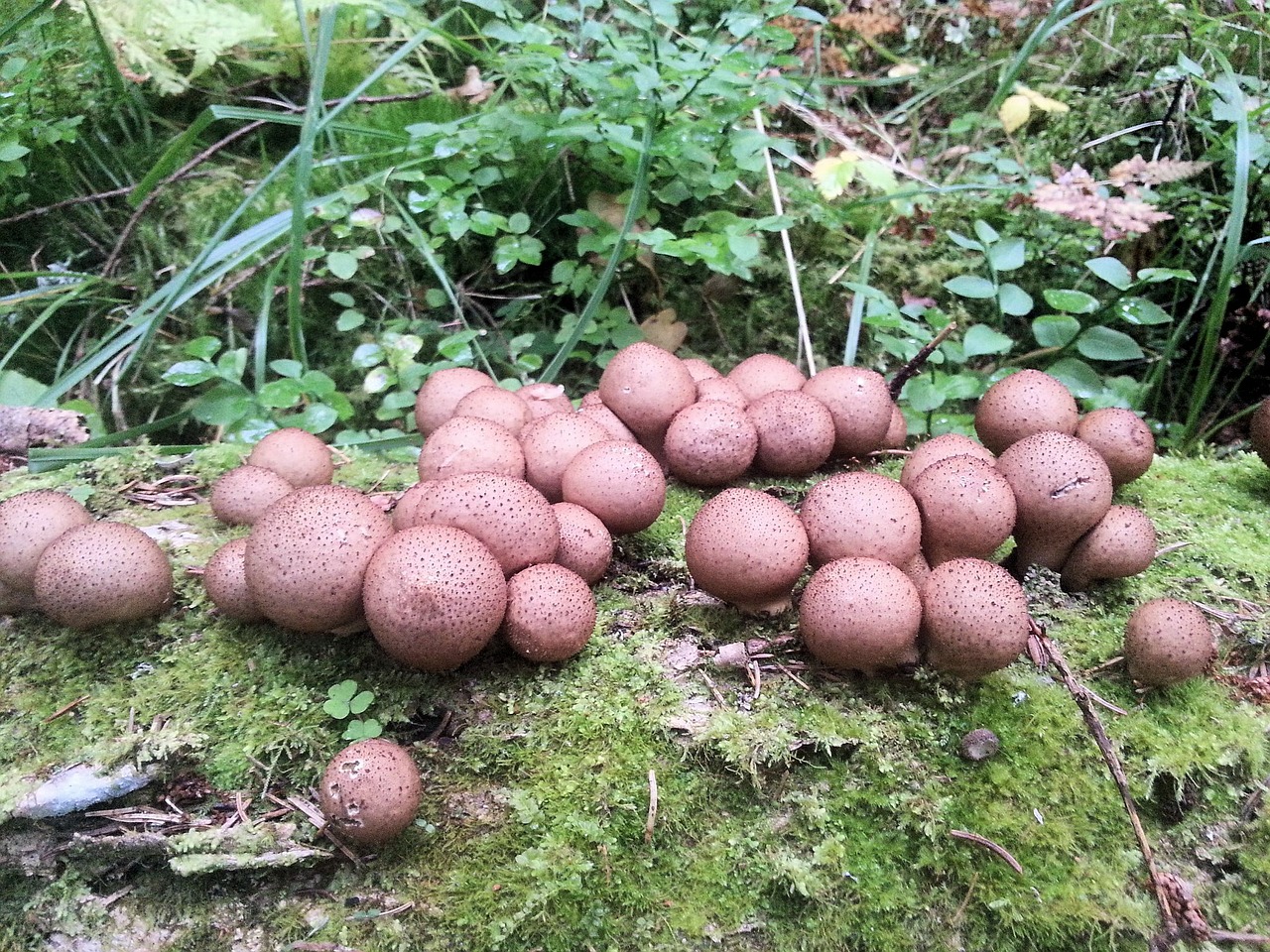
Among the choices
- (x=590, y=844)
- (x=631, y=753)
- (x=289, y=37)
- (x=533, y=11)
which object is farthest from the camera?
(x=533, y=11)

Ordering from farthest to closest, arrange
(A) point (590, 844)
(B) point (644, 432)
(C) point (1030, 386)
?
1. (B) point (644, 432)
2. (C) point (1030, 386)
3. (A) point (590, 844)

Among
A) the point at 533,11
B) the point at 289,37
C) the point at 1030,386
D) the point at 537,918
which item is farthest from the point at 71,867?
the point at 533,11

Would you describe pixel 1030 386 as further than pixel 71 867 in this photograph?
Yes

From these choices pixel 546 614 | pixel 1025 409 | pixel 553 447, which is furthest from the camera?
pixel 1025 409

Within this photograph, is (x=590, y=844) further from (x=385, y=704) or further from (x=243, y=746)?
(x=243, y=746)

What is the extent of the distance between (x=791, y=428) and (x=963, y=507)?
75 centimetres

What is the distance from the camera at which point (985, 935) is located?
1920 millimetres

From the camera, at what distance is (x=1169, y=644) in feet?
6.99

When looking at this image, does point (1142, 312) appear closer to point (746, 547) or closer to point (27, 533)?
point (746, 547)

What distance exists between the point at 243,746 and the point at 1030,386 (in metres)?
2.63

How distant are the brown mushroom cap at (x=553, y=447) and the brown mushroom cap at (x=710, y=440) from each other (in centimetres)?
33

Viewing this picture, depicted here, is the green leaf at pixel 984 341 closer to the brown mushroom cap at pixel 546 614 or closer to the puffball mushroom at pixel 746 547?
the puffball mushroom at pixel 746 547

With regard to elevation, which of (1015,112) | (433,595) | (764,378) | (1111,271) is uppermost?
(1015,112)

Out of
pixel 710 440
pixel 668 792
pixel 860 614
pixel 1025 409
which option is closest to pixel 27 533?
pixel 668 792
